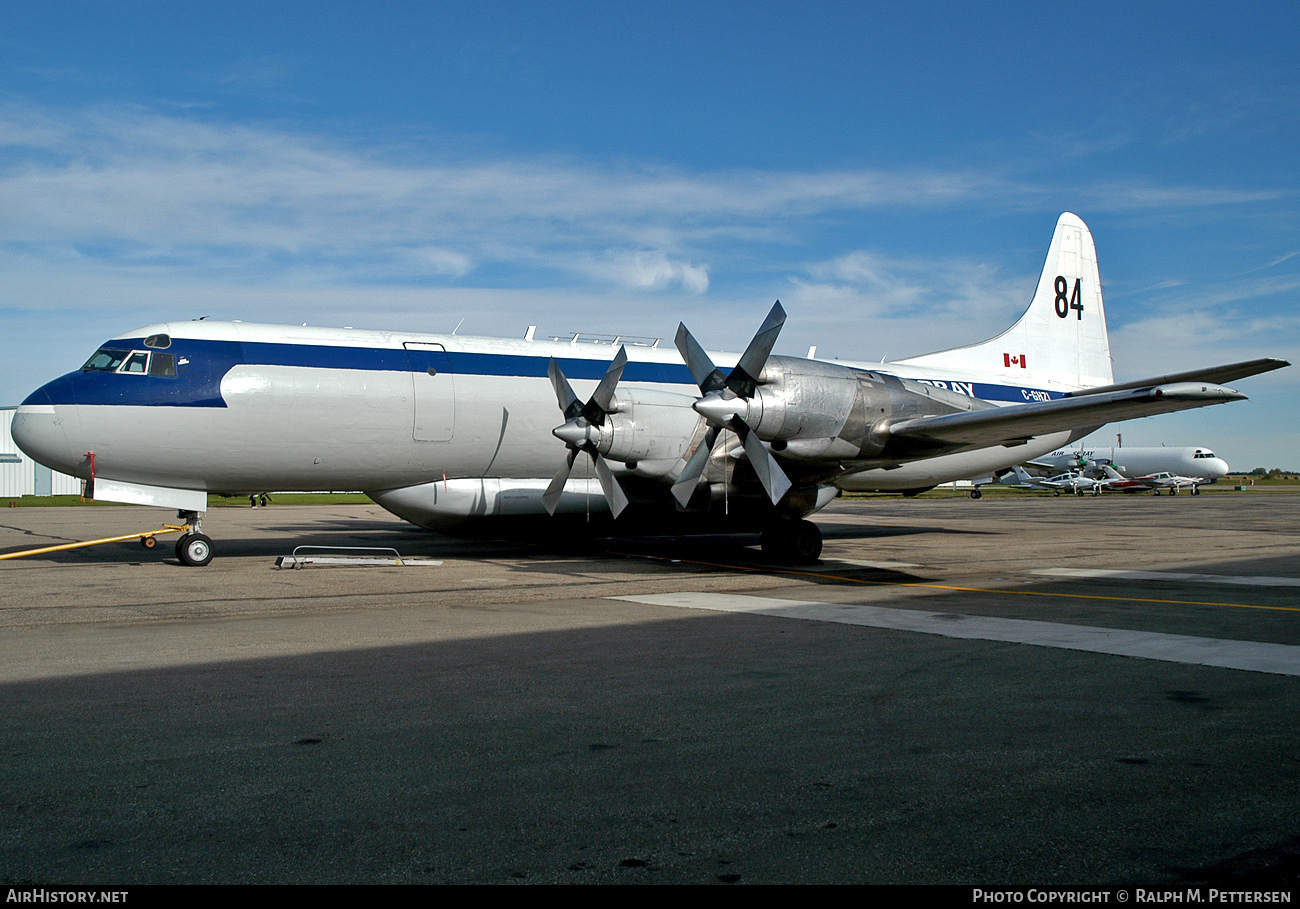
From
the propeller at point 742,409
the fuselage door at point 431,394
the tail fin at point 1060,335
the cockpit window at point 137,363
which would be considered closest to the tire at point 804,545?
the propeller at point 742,409

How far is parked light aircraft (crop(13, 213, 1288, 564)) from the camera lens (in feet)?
48.2

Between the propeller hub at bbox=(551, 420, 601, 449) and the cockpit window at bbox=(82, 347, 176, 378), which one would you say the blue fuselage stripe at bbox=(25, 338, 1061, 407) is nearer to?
the cockpit window at bbox=(82, 347, 176, 378)

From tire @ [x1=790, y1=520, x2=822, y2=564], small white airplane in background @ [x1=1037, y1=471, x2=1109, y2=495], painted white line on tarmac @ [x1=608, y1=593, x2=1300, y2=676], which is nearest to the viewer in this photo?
painted white line on tarmac @ [x1=608, y1=593, x2=1300, y2=676]

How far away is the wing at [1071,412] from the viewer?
12.8 meters

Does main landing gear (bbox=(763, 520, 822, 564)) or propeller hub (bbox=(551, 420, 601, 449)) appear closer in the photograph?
propeller hub (bbox=(551, 420, 601, 449))

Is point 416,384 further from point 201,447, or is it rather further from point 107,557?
point 107,557

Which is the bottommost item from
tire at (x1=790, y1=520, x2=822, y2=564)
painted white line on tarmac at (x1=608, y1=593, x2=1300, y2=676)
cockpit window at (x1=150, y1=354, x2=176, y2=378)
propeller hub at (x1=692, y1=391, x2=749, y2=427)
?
painted white line on tarmac at (x1=608, y1=593, x2=1300, y2=676)

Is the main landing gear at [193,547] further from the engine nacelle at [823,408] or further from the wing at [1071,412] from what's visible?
the wing at [1071,412]

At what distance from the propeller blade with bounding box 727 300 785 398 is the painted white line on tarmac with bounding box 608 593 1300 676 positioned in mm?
3660

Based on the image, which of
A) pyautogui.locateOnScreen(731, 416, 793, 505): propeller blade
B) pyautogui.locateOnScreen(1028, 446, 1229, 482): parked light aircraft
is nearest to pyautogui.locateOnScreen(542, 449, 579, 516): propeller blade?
pyautogui.locateOnScreen(731, 416, 793, 505): propeller blade

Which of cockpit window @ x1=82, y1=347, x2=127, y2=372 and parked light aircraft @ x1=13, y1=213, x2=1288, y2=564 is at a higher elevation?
cockpit window @ x1=82, y1=347, x2=127, y2=372

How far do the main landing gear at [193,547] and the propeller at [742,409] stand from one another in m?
8.57

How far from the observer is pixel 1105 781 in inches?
178

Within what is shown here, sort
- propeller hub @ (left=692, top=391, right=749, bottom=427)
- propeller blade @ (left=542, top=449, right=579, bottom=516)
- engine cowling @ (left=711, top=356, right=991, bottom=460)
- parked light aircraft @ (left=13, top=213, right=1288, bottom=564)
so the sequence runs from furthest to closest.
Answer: propeller blade @ (left=542, top=449, right=579, bottom=516) < parked light aircraft @ (left=13, top=213, right=1288, bottom=564) < engine cowling @ (left=711, top=356, right=991, bottom=460) < propeller hub @ (left=692, top=391, right=749, bottom=427)
